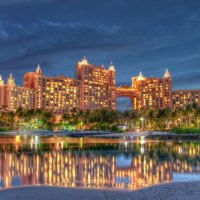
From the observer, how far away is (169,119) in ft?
489

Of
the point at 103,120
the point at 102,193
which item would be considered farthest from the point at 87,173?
the point at 103,120

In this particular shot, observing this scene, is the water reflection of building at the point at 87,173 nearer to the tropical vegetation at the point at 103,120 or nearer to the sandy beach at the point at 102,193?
the sandy beach at the point at 102,193

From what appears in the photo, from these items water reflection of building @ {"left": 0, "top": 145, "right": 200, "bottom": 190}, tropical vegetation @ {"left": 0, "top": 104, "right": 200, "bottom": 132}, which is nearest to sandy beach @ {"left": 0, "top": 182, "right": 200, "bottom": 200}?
water reflection of building @ {"left": 0, "top": 145, "right": 200, "bottom": 190}

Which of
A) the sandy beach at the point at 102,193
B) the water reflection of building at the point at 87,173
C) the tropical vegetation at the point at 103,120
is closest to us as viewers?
the sandy beach at the point at 102,193

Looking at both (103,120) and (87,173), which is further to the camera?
(103,120)

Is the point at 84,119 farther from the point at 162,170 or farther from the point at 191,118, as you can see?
the point at 162,170

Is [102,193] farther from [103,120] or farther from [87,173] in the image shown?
[103,120]

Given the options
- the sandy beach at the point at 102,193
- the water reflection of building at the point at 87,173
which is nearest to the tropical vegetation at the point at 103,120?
the water reflection of building at the point at 87,173

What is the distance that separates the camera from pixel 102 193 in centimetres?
1652

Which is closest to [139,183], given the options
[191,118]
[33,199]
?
[33,199]

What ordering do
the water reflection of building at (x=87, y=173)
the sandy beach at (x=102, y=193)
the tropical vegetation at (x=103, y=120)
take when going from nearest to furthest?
1. the sandy beach at (x=102, y=193)
2. the water reflection of building at (x=87, y=173)
3. the tropical vegetation at (x=103, y=120)

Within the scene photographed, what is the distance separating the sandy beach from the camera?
610 inches

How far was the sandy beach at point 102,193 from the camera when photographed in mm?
15484

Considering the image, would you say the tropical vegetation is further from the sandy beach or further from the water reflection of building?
the sandy beach
